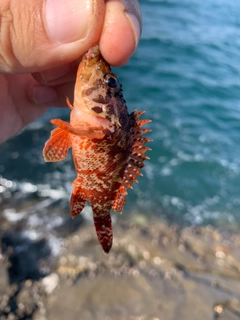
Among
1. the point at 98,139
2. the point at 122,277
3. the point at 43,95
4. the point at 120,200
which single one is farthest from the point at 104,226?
the point at 122,277

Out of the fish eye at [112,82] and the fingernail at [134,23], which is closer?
the fingernail at [134,23]

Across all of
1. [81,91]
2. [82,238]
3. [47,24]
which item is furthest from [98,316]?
[47,24]

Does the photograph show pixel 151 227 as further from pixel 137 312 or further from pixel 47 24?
pixel 47 24

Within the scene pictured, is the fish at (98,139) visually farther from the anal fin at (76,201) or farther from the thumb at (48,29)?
the thumb at (48,29)

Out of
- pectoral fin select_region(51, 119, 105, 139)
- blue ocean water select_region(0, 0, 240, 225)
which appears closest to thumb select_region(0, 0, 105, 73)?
pectoral fin select_region(51, 119, 105, 139)

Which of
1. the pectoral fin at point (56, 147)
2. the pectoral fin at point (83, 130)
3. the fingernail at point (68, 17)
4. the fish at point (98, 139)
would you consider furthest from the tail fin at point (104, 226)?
the fingernail at point (68, 17)
